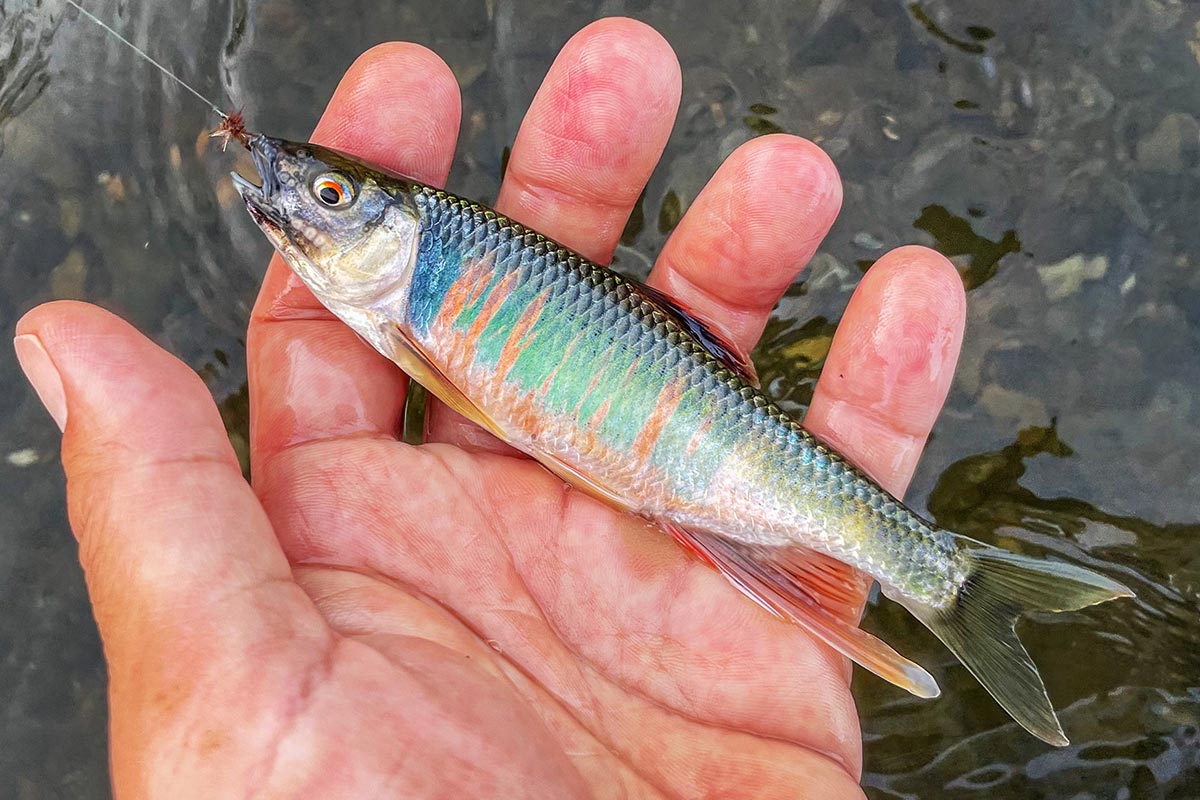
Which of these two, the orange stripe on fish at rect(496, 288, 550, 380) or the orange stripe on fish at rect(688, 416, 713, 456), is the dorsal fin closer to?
the orange stripe on fish at rect(688, 416, 713, 456)

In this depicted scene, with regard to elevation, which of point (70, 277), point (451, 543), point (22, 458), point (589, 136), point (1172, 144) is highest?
point (1172, 144)

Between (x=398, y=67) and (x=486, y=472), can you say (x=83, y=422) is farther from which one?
(x=398, y=67)

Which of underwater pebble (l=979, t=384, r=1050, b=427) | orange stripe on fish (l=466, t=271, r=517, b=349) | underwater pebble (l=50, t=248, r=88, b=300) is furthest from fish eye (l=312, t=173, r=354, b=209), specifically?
underwater pebble (l=979, t=384, r=1050, b=427)

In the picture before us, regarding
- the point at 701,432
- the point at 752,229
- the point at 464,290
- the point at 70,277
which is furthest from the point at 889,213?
the point at 70,277

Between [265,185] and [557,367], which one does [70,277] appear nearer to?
[265,185]

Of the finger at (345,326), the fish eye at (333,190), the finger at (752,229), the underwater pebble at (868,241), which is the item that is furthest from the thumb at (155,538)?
the underwater pebble at (868,241)
